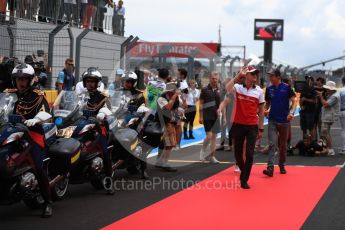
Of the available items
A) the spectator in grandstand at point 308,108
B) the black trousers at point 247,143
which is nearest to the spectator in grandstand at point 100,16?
the spectator in grandstand at point 308,108

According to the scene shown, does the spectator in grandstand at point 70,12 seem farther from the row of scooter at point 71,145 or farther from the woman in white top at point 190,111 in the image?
the row of scooter at point 71,145

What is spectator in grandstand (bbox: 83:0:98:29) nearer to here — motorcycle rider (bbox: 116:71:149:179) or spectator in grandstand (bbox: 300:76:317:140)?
spectator in grandstand (bbox: 300:76:317:140)

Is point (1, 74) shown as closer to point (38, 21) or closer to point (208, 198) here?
point (208, 198)

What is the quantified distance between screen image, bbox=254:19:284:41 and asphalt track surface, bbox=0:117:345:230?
223 ft

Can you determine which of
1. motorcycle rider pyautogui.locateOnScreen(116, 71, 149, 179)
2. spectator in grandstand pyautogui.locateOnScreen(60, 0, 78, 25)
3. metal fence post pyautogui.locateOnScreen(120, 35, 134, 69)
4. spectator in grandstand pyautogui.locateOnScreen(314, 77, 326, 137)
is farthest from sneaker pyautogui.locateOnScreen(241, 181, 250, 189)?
spectator in grandstand pyautogui.locateOnScreen(60, 0, 78, 25)

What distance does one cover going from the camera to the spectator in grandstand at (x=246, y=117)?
1042 centimetres

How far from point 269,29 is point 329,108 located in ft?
218

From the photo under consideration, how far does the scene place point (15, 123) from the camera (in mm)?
7711

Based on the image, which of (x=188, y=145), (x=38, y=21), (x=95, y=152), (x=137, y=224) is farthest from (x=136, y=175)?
(x=38, y=21)

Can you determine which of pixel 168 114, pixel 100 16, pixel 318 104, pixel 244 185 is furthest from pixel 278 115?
pixel 100 16

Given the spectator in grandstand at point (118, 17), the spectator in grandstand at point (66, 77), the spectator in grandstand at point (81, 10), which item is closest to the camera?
the spectator in grandstand at point (66, 77)

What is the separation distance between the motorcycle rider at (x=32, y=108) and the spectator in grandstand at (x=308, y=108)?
8956mm

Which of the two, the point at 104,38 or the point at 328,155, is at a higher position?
the point at 104,38

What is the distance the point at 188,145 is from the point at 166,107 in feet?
18.1
